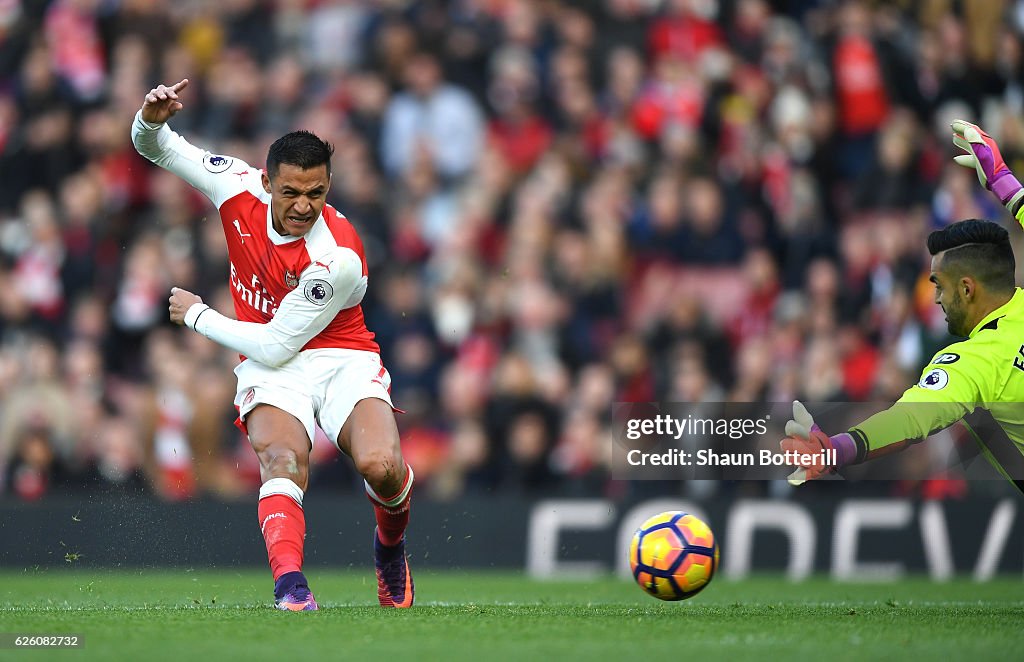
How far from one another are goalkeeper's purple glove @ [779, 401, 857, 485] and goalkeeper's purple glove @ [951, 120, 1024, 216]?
6.21ft

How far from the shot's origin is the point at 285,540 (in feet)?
22.3

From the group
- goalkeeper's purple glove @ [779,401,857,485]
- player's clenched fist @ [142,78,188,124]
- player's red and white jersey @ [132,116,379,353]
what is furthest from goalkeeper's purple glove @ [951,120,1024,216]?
player's clenched fist @ [142,78,188,124]

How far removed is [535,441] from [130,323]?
3.83 meters

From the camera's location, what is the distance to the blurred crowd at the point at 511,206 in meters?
12.2

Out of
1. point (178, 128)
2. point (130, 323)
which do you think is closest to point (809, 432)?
point (130, 323)

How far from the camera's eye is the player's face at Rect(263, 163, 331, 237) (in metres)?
6.89

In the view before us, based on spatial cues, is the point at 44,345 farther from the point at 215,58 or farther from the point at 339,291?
the point at 339,291

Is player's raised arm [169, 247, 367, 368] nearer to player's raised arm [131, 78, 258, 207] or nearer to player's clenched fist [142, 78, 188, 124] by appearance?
player's raised arm [131, 78, 258, 207]

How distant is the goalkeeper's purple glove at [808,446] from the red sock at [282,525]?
2278 mm

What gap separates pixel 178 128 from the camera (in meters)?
14.4

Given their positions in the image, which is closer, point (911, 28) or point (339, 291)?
point (339, 291)

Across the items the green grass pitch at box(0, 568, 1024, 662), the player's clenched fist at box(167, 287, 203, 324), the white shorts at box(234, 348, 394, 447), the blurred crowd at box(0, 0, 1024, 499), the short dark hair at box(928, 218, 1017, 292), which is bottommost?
the green grass pitch at box(0, 568, 1024, 662)

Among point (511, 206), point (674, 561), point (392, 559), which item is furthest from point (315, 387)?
point (511, 206)

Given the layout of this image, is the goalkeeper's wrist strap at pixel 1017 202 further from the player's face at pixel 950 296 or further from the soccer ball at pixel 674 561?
the soccer ball at pixel 674 561
